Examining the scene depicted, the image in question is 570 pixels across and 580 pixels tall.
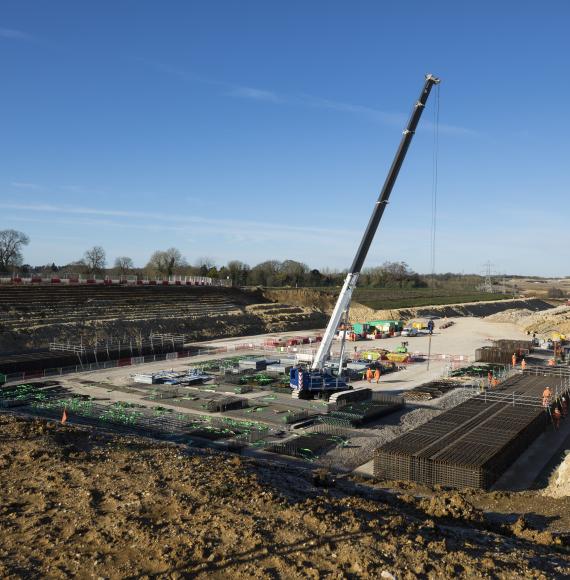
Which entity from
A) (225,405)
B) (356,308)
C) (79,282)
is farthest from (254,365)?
(356,308)

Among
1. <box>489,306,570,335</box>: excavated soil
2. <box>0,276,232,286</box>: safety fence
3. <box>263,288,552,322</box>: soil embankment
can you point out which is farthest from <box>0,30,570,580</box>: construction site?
<box>263,288,552,322</box>: soil embankment

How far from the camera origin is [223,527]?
1023cm

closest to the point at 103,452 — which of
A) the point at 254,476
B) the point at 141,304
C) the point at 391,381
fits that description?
the point at 254,476

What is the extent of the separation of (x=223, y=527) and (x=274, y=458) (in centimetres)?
1104

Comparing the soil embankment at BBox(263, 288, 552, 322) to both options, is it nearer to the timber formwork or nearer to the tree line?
the tree line

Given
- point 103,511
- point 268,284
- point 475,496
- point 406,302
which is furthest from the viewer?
point 268,284

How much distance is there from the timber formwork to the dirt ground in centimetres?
333

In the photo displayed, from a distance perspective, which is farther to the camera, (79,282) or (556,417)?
(79,282)

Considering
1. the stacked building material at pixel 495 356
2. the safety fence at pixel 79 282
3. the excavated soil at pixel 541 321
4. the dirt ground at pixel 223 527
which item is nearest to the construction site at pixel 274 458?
the dirt ground at pixel 223 527

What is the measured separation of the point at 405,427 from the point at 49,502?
18.0 m

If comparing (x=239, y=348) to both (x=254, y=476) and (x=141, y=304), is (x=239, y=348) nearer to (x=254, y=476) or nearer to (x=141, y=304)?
(x=141, y=304)

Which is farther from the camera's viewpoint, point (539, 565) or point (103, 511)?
point (103, 511)

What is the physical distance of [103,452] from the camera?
15328mm

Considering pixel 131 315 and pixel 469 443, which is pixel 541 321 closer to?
pixel 131 315
